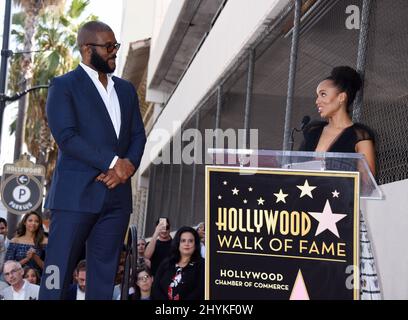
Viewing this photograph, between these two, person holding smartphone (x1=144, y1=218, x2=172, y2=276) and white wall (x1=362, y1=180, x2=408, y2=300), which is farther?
person holding smartphone (x1=144, y1=218, x2=172, y2=276)

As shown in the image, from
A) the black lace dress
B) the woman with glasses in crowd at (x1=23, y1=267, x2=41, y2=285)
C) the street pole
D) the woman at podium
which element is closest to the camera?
the black lace dress

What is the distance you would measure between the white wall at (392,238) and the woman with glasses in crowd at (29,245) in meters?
4.03

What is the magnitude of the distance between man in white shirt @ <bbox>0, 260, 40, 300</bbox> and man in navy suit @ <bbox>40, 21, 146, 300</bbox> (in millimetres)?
3736

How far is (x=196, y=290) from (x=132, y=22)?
94.5ft

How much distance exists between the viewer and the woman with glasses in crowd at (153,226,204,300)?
5531 mm

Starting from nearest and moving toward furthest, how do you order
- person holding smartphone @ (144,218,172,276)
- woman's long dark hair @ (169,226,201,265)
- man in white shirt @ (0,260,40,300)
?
woman's long dark hair @ (169,226,201,265), man in white shirt @ (0,260,40,300), person holding smartphone @ (144,218,172,276)

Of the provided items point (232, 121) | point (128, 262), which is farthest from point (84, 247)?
point (232, 121)

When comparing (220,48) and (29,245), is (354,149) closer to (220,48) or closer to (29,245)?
(29,245)

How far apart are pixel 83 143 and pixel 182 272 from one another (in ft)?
8.93

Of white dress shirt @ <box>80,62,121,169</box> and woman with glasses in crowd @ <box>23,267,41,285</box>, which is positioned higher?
white dress shirt @ <box>80,62,121,169</box>

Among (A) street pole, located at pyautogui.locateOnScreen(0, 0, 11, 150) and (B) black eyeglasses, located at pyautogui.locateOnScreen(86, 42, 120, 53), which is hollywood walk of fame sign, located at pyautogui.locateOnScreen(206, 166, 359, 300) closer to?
(B) black eyeglasses, located at pyautogui.locateOnScreen(86, 42, 120, 53)

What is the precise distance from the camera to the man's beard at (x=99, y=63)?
136 inches

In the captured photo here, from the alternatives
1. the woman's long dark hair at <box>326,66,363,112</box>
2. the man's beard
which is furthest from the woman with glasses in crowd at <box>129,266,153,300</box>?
the man's beard

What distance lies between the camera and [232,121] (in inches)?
344
